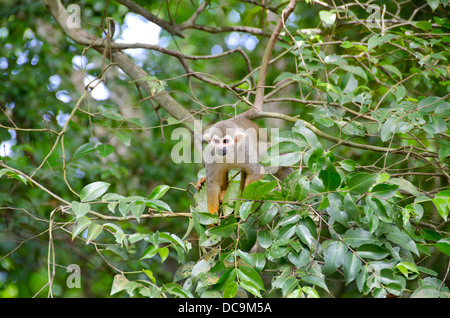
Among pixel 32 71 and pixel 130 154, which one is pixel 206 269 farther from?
pixel 130 154

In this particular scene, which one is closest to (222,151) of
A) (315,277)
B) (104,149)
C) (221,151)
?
(221,151)

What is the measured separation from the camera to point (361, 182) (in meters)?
1.69

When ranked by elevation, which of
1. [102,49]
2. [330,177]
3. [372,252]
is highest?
[102,49]

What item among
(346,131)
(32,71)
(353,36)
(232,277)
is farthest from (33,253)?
(353,36)

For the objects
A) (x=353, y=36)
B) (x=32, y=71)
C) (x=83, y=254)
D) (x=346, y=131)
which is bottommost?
(x=83, y=254)

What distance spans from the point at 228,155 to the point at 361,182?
4.63 feet

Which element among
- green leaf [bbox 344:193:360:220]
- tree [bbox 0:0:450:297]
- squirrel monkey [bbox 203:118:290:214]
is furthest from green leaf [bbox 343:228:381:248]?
squirrel monkey [bbox 203:118:290:214]

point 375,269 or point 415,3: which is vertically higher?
point 415,3

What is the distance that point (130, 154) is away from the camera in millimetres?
5480

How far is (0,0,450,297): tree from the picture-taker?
5.79 ft

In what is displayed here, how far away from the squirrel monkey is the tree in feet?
0.40

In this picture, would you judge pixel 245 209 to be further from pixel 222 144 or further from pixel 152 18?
pixel 152 18

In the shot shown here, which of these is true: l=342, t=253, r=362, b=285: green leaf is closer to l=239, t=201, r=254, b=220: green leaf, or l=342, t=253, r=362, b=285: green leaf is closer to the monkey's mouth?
l=239, t=201, r=254, b=220: green leaf

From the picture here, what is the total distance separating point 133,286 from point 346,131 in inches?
59.3
